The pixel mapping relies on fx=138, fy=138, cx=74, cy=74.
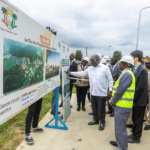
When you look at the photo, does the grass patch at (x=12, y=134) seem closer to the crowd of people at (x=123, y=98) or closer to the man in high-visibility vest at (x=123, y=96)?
the crowd of people at (x=123, y=98)

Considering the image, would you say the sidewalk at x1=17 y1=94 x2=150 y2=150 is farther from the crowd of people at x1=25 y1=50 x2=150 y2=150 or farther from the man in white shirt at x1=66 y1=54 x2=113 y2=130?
the man in white shirt at x1=66 y1=54 x2=113 y2=130

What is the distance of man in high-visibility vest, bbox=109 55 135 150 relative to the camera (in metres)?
2.29

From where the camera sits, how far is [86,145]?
2.76 meters

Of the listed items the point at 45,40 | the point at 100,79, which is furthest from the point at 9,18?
the point at 100,79

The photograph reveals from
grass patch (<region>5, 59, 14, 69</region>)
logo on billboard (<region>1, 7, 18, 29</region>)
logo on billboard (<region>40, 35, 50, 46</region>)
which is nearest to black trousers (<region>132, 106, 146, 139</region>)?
logo on billboard (<region>40, 35, 50, 46</region>)

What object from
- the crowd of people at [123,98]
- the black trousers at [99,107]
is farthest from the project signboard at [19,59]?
the black trousers at [99,107]

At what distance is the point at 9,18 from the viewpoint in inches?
54.5

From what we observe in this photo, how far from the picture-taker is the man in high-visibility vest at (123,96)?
7.50ft

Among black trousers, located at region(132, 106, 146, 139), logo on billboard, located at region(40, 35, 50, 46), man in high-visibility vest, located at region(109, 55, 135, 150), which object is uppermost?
logo on billboard, located at region(40, 35, 50, 46)

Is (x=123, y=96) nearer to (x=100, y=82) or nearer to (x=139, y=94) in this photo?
(x=139, y=94)

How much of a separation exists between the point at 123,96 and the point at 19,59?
5.72 feet

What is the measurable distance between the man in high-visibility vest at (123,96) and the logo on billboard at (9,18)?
1.78m

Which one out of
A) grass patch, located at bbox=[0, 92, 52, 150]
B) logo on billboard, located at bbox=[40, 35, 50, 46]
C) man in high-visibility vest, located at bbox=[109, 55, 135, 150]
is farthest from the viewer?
grass patch, located at bbox=[0, 92, 52, 150]

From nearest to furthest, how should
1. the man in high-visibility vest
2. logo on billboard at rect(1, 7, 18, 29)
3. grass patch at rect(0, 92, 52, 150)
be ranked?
logo on billboard at rect(1, 7, 18, 29) < the man in high-visibility vest < grass patch at rect(0, 92, 52, 150)
